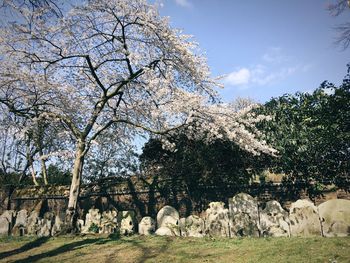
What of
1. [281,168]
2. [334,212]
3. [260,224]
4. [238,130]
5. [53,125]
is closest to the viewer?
[334,212]

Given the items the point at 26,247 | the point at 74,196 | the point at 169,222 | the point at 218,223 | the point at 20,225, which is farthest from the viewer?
the point at 20,225

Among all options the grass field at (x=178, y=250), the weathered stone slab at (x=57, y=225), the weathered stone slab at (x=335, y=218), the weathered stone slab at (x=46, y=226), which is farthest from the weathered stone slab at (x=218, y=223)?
the weathered stone slab at (x=46, y=226)

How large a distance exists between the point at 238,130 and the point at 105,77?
6489 mm

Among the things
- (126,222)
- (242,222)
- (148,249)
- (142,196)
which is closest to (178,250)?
(148,249)

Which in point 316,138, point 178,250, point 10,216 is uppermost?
point 316,138

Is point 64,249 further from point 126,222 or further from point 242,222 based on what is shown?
point 242,222

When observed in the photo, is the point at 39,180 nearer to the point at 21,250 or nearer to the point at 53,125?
the point at 53,125

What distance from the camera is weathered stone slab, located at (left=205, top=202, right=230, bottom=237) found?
911 cm

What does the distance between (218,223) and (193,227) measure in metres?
0.87

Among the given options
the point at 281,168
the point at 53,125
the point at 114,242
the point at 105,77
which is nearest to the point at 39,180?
the point at 53,125

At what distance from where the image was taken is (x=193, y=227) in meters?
9.42

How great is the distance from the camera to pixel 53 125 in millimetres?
12609

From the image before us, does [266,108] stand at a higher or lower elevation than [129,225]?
higher

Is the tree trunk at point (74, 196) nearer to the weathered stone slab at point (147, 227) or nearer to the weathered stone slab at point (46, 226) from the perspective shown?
the weathered stone slab at point (46, 226)
